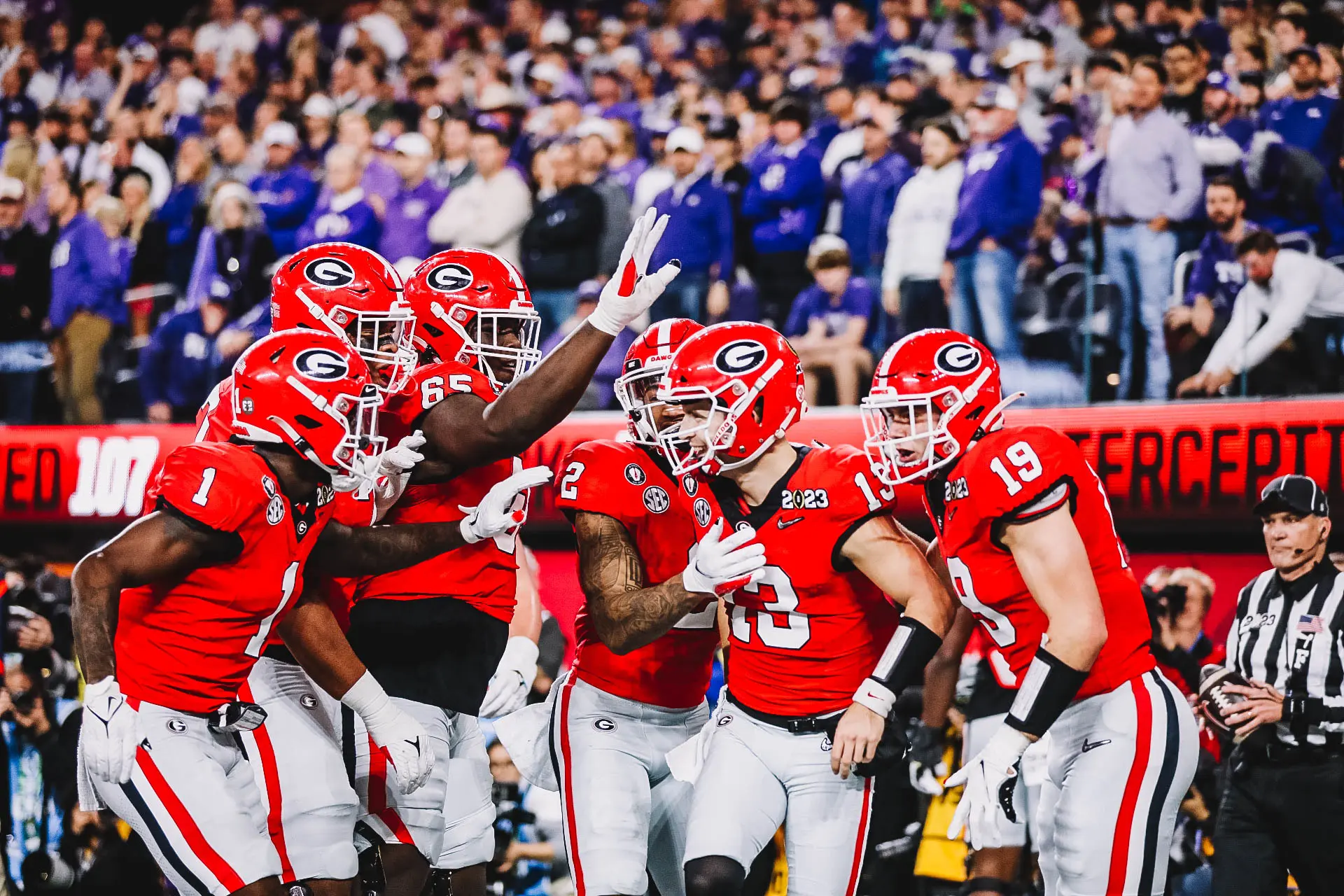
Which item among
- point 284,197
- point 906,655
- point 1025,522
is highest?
point 284,197

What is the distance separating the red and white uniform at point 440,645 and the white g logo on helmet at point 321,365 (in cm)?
56

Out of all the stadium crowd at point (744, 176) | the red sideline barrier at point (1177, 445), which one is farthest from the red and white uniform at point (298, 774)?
the stadium crowd at point (744, 176)

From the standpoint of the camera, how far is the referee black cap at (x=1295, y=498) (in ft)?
20.0

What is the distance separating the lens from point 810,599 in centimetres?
448

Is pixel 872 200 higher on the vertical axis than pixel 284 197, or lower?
lower

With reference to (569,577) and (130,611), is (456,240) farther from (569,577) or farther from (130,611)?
(130,611)

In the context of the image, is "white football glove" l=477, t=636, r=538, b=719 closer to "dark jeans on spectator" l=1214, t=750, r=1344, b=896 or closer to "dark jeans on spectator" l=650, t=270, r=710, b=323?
"dark jeans on spectator" l=1214, t=750, r=1344, b=896

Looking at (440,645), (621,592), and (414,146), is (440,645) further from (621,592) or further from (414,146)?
(414,146)

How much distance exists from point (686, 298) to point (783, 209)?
35.3 inches

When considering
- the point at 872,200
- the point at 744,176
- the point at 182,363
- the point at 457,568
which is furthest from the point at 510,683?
the point at 182,363

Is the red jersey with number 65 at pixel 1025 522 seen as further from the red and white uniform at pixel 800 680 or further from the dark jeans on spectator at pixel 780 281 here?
the dark jeans on spectator at pixel 780 281

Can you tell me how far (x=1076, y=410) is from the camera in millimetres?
7746

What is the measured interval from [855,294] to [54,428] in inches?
206

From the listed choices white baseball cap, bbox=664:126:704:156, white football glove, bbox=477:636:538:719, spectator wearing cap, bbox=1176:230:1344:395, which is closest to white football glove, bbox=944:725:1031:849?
white football glove, bbox=477:636:538:719
